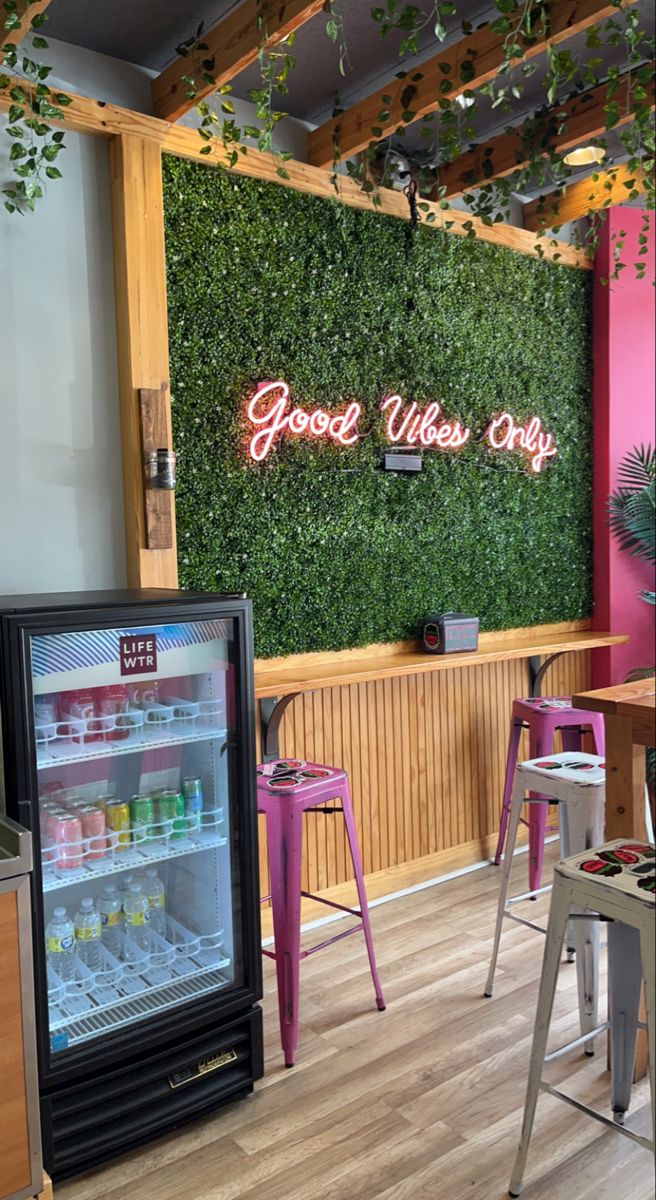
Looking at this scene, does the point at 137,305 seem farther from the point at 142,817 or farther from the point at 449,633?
the point at 449,633

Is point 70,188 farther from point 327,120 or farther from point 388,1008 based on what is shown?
point 388,1008

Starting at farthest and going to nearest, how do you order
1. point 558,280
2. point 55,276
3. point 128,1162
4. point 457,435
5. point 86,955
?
1. point 558,280
2. point 457,435
3. point 55,276
4. point 86,955
5. point 128,1162

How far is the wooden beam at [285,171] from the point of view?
9.52 feet

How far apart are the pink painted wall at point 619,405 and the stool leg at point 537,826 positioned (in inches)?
48.4

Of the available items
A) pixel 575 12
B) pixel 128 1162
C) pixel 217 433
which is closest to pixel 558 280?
pixel 575 12

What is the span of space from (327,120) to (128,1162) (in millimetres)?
3706

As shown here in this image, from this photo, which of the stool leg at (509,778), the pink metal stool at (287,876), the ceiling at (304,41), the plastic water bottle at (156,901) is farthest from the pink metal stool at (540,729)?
the ceiling at (304,41)

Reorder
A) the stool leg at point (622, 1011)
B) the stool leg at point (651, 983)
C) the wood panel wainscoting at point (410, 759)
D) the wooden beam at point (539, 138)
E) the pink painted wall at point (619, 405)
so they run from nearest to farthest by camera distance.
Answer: the stool leg at point (651, 983)
the stool leg at point (622, 1011)
the wooden beam at point (539, 138)
the wood panel wainscoting at point (410, 759)
the pink painted wall at point (619, 405)

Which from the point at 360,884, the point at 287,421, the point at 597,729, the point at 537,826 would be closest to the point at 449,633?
the point at 597,729

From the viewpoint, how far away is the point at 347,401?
375cm

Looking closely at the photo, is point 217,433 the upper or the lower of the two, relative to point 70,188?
lower

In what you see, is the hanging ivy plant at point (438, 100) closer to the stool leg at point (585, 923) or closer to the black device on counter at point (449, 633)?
the black device on counter at point (449, 633)

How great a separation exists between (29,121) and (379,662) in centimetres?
228

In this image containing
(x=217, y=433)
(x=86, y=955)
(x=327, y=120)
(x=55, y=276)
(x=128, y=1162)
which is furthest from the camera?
(x=327, y=120)
